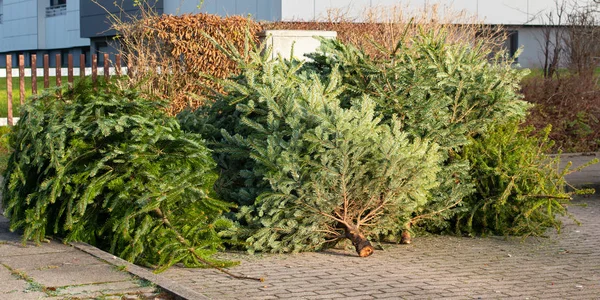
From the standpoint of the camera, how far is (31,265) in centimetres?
661

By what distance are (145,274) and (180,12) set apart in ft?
92.8

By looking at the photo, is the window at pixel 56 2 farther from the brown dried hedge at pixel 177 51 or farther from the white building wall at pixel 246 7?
the brown dried hedge at pixel 177 51

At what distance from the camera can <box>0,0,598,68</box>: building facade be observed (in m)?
29.0

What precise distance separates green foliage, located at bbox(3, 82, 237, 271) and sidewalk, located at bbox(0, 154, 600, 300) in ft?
0.83

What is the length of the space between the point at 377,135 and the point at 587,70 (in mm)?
11011

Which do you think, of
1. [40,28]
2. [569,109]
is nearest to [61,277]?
[569,109]

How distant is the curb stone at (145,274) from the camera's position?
19.1 ft

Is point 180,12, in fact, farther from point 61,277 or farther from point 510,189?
point 61,277

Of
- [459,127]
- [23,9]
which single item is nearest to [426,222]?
[459,127]

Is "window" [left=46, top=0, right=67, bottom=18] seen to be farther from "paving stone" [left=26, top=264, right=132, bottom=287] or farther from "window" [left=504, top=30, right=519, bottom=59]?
"paving stone" [left=26, top=264, right=132, bottom=287]

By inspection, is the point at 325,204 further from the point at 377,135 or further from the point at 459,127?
the point at 459,127

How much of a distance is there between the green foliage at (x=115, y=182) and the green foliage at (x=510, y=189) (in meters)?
2.86

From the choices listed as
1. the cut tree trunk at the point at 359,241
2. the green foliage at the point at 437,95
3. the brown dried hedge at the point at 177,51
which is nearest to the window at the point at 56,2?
the brown dried hedge at the point at 177,51

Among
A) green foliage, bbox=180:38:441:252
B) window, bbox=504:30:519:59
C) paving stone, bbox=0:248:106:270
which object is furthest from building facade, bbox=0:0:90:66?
paving stone, bbox=0:248:106:270
